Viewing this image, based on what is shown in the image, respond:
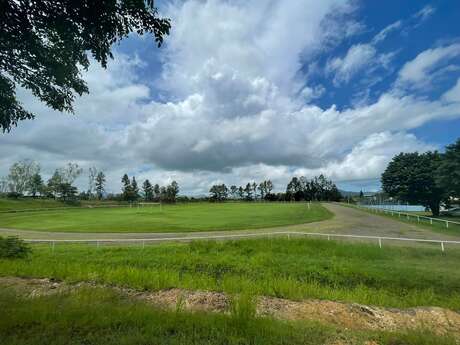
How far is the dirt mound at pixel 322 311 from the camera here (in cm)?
610

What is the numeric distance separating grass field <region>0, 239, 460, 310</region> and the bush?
0.53m

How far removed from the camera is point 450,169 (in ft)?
142

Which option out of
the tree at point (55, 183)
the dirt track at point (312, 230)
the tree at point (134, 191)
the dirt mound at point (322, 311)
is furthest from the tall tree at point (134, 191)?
the dirt mound at point (322, 311)

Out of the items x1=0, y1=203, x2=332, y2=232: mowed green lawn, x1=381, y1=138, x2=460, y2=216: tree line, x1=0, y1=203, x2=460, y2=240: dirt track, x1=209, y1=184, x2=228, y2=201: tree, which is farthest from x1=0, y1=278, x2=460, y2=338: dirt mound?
x1=209, y1=184, x2=228, y2=201: tree

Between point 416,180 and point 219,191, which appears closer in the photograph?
point 416,180

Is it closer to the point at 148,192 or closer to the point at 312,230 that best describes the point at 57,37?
→ the point at 312,230

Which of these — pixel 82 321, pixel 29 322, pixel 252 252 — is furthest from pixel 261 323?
pixel 252 252

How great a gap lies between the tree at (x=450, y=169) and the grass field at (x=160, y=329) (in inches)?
1748

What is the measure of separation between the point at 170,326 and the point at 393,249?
1636 centimetres

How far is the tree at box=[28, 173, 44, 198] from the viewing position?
119088 millimetres

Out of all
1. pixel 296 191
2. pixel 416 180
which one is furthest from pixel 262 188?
pixel 416 180

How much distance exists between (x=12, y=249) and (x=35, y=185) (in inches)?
4896

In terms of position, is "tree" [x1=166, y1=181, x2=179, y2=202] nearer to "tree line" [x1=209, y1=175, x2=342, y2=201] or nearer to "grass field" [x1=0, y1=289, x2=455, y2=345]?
"tree line" [x1=209, y1=175, x2=342, y2=201]

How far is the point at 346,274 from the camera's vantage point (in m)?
13.4
